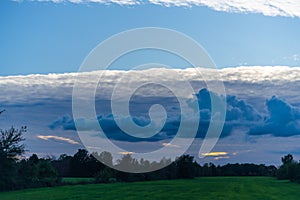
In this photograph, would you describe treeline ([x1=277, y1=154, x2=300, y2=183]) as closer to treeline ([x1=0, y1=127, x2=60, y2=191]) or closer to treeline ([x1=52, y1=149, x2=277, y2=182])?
treeline ([x1=52, y1=149, x2=277, y2=182])

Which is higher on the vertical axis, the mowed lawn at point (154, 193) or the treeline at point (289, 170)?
the treeline at point (289, 170)

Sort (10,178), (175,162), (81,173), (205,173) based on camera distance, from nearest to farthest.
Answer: (10,178) < (81,173) < (175,162) < (205,173)

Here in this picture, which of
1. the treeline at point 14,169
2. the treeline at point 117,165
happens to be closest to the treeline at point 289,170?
the treeline at point 117,165

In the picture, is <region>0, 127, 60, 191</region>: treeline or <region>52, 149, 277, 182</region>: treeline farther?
<region>52, 149, 277, 182</region>: treeline

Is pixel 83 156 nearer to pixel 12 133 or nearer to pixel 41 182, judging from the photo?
pixel 41 182

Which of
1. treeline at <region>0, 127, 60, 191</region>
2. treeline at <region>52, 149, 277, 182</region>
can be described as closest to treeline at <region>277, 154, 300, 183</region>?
treeline at <region>52, 149, 277, 182</region>

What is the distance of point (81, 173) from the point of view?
315 ft

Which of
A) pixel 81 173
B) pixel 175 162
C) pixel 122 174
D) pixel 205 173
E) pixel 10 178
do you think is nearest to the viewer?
pixel 10 178

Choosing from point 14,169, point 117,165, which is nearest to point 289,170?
point 117,165

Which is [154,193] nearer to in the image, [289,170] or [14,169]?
[14,169]

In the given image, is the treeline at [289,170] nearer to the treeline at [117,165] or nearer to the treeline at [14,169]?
A: the treeline at [117,165]

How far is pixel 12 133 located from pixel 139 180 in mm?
30137

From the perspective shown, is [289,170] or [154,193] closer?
[154,193]

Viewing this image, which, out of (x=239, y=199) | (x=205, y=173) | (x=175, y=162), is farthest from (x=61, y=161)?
(x=239, y=199)
